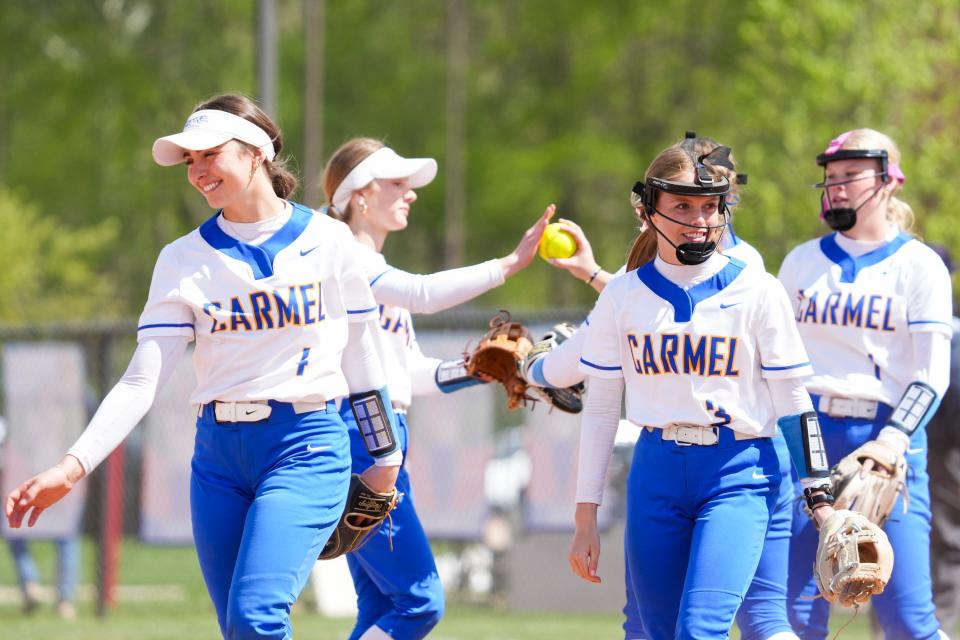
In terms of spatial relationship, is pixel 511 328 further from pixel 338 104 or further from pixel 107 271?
pixel 107 271

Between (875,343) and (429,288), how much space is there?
5.79 feet

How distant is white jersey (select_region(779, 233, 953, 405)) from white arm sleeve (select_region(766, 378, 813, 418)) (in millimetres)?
1032

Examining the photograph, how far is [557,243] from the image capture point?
5.91 metres

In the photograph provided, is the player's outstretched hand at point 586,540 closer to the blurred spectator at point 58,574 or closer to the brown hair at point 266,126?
the brown hair at point 266,126

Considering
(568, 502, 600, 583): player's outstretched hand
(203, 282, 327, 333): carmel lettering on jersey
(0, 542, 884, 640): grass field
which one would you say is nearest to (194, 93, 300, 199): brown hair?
(203, 282, 327, 333): carmel lettering on jersey

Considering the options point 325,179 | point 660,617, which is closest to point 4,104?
point 325,179

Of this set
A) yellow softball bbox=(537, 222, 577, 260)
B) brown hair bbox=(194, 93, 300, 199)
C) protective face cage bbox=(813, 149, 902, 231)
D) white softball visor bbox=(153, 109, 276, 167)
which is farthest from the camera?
protective face cage bbox=(813, 149, 902, 231)

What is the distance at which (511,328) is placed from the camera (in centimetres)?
639

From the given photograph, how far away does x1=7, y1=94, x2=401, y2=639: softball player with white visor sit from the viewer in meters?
4.81

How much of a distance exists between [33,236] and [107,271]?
27.5 feet

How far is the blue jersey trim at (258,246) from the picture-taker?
492 centimetres

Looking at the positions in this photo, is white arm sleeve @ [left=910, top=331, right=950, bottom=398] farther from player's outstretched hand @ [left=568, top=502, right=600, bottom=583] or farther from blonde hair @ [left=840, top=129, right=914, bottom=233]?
player's outstretched hand @ [left=568, top=502, right=600, bottom=583]

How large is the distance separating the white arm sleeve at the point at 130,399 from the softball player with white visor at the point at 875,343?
2548mm

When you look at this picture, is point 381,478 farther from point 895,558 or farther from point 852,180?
point 852,180
